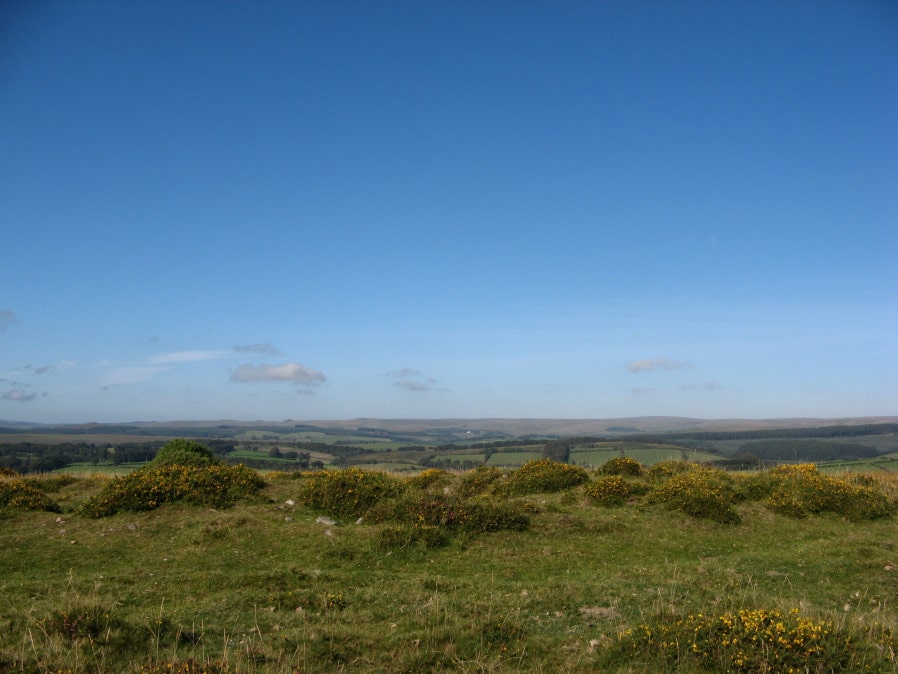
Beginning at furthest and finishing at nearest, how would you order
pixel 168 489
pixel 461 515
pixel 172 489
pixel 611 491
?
pixel 611 491 < pixel 172 489 < pixel 168 489 < pixel 461 515

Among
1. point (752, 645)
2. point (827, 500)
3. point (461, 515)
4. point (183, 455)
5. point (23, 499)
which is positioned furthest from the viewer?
point (183, 455)

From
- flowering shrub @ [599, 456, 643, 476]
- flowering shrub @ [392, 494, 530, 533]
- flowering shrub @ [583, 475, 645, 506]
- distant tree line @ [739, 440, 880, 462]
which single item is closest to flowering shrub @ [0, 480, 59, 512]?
flowering shrub @ [392, 494, 530, 533]

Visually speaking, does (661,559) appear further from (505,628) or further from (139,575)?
(139,575)

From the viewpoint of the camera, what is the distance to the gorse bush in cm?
2317

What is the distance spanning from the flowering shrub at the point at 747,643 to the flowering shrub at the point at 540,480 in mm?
14141

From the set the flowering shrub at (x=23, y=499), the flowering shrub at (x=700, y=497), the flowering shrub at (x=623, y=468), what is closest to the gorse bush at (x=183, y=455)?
the flowering shrub at (x=23, y=499)

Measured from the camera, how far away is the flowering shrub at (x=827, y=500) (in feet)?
57.6

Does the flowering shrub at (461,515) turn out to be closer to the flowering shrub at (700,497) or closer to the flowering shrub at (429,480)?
the flowering shrub at (700,497)

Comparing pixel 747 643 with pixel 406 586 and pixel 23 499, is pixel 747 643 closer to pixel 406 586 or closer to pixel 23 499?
pixel 406 586

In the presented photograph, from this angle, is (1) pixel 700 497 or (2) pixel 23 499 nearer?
(2) pixel 23 499

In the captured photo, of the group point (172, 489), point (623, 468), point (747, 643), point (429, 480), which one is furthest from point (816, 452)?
point (172, 489)

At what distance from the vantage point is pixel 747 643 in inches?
264

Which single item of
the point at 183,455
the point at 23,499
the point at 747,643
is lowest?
the point at 23,499

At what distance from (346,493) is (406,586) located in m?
7.39
